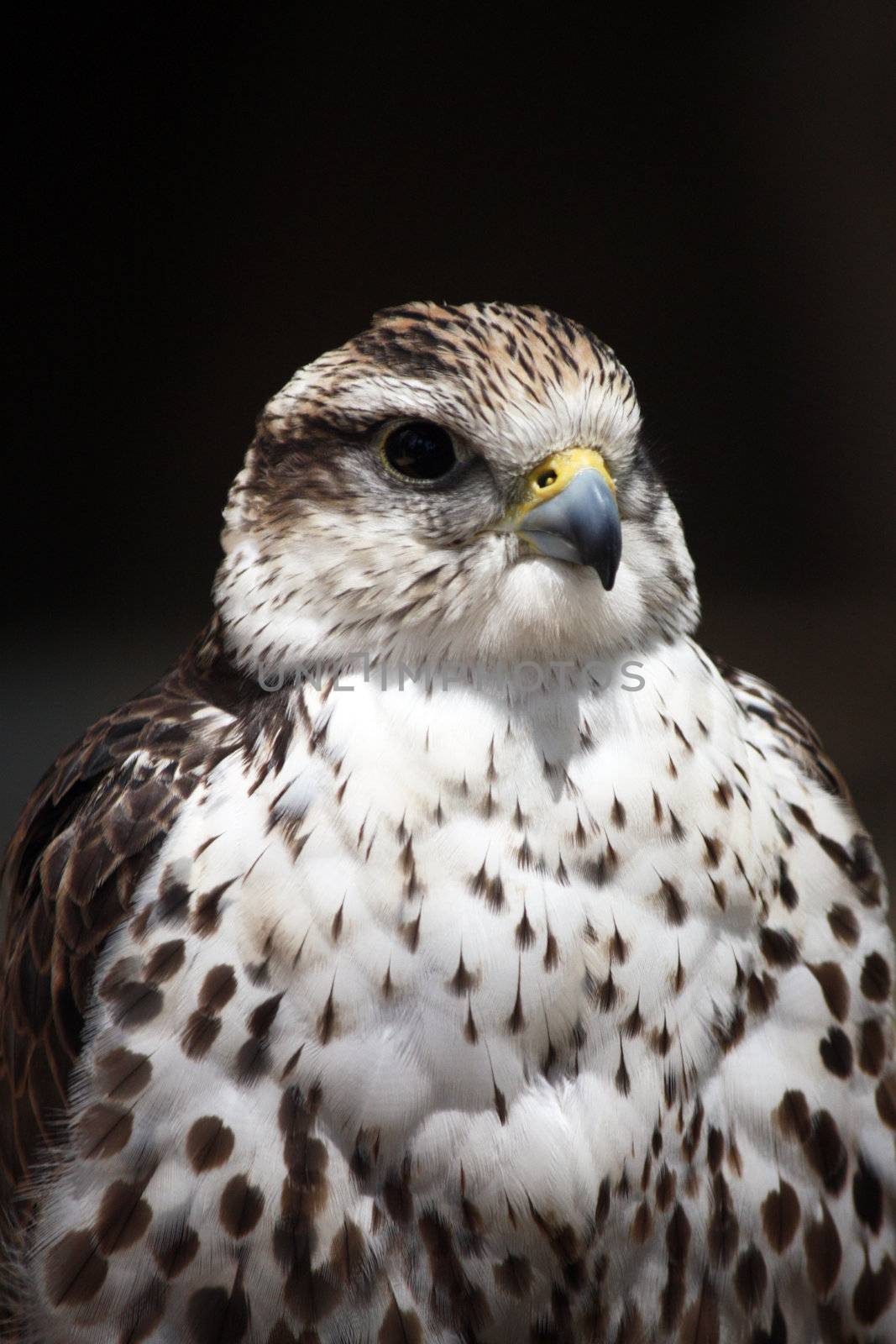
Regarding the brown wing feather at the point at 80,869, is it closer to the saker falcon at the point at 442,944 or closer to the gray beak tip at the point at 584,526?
the saker falcon at the point at 442,944

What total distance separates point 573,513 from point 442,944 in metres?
0.43

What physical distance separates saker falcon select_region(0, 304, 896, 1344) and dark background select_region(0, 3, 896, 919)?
193 cm

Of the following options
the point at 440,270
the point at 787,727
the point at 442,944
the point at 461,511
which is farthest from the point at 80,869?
the point at 440,270

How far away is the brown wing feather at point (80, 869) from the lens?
1396 millimetres

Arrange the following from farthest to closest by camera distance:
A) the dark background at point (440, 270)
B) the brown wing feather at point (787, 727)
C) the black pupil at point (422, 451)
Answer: the dark background at point (440, 270)
the brown wing feather at point (787, 727)
the black pupil at point (422, 451)

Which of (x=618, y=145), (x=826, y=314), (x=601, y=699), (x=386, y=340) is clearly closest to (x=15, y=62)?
(x=618, y=145)

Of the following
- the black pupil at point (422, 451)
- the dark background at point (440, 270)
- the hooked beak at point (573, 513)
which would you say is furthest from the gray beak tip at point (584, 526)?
the dark background at point (440, 270)

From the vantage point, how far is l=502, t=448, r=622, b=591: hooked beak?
126 centimetres

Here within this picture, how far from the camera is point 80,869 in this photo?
56.0 inches

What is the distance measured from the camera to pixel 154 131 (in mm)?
3494

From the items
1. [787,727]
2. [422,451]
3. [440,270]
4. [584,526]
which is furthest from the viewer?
[440,270]

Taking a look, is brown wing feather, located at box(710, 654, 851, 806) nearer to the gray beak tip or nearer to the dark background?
the gray beak tip

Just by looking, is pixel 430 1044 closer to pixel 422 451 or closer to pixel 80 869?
pixel 80 869

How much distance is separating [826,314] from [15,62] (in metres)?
2.15
